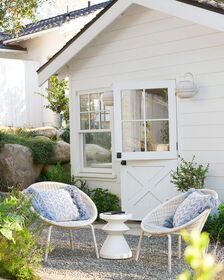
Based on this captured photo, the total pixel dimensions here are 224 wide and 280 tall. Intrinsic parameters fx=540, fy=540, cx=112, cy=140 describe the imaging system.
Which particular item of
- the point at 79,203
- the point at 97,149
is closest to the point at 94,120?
the point at 97,149

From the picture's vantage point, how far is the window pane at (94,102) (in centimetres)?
943

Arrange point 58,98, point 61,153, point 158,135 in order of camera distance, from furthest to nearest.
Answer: point 58,98, point 61,153, point 158,135

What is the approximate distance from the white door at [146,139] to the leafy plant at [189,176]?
0.31 metres

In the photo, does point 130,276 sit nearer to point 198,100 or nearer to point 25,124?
point 198,100

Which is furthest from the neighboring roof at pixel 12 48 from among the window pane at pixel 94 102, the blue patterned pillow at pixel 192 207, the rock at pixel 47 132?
the blue patterned pillow at pixel 192 207

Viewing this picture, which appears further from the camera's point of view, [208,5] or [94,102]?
[94,102]

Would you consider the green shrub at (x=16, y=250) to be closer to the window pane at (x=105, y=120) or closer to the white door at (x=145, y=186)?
the white door at (x=145, y=186)

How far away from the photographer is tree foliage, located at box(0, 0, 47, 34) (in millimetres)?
9703

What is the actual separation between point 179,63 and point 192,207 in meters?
3.22

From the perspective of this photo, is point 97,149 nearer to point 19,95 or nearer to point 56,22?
point 19,95

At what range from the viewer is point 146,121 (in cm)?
828

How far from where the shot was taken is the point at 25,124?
14.9 meters

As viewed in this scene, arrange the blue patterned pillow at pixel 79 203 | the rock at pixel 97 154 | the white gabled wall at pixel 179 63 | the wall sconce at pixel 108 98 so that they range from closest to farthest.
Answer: the blue patterned pillow at pixel 79 203, the white gabled wall at pixel 179 63, the wall sconce at pixel 108 98, the rock at pixel 97 154

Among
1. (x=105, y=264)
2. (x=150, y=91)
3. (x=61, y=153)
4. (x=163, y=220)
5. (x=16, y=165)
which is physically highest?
(x=150, y=91)
